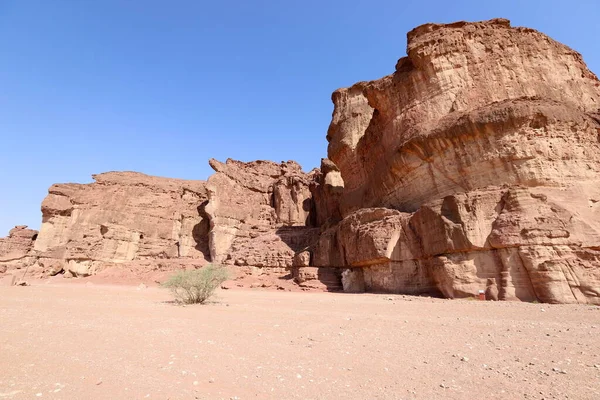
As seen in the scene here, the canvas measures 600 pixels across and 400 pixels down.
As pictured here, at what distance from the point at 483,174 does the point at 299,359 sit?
47.4 ft

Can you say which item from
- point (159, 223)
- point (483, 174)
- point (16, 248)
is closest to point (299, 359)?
point (483, 174)

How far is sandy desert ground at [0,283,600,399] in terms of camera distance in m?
3.39

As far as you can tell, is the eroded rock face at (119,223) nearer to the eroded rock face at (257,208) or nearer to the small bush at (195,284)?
the eroded rock face at (257,208)

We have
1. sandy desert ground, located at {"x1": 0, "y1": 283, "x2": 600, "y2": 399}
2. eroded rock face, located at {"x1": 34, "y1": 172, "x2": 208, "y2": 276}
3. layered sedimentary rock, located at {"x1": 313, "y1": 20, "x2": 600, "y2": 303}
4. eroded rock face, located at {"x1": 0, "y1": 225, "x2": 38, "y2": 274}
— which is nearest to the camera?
sandy desert ground, located at {"x1": 0, "y1": 283, "x2": 600, "y2": 399}

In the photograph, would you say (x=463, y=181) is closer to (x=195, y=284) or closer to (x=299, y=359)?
(x=195, y=284)

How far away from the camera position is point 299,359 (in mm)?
4617

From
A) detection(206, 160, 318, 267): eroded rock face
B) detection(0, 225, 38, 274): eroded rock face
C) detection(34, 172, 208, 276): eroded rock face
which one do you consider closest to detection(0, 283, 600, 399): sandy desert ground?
detection(206, 160, 318, 267): eroded rock face

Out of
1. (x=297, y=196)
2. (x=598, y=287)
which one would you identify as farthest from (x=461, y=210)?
(x=297, y=196)

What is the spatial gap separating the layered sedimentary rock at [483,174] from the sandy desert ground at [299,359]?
5.10 meters

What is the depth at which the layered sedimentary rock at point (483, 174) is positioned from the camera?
477 inches

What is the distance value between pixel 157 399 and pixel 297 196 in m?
39.8

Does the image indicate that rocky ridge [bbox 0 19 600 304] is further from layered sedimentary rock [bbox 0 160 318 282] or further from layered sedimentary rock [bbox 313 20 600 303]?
layered sedimentary rock [bbox 0 160 318 282]

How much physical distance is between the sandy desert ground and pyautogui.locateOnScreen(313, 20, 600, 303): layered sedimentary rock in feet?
16.7

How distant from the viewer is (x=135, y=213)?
40719 millimetres
